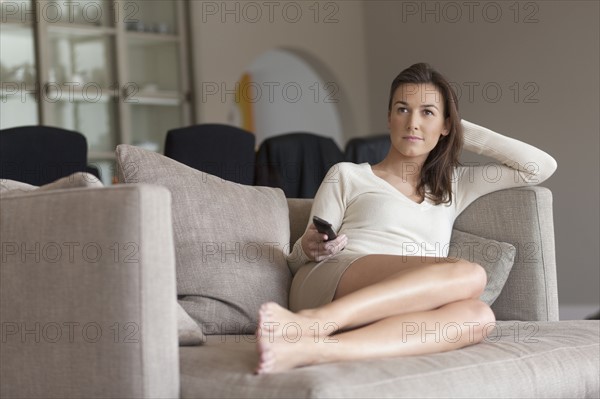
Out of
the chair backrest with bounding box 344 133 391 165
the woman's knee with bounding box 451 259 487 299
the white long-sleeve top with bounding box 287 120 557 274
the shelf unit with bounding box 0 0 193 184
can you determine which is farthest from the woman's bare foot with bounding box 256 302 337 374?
the shelf unit with bounding box 0 0 193 184

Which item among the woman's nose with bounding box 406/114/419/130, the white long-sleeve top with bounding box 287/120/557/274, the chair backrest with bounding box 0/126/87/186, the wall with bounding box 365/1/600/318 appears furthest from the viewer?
the wall with bounding box 365/1/600/318

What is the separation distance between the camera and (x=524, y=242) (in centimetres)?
290

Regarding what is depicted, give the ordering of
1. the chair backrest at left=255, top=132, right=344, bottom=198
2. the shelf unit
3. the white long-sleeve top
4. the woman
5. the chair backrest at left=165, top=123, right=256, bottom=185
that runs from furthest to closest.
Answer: the shelf unit, the chair backrest at left=255, top=132, right=344, bottom=198, the chair backrest at left=165, top=123, right=256, bottom=185, the white long-sleeve top, the woman

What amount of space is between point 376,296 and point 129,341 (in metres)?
0.59

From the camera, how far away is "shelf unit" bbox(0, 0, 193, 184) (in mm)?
6051

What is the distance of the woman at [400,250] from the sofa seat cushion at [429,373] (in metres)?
0.07

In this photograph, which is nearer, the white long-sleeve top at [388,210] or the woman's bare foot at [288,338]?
the woman's bare foot at [288,338]

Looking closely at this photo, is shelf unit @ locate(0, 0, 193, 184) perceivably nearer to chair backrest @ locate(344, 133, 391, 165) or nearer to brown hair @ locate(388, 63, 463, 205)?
chair backrest @ locate(344, 133, 391, 165)

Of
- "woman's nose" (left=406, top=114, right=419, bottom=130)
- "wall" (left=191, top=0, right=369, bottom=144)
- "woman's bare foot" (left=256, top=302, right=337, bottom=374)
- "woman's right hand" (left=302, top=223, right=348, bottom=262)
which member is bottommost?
"woman's bare foot" (left=256, top=302, right=337, bottom=374)

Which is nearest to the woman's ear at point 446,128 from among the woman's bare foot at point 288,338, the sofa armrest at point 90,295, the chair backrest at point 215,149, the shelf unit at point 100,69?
the woman's bare foot at point 288,338

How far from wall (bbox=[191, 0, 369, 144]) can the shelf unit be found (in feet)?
0.43

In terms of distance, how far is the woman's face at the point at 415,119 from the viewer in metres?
2.87

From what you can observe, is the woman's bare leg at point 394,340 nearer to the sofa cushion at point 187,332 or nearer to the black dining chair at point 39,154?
the sofa cushion at point 187,332

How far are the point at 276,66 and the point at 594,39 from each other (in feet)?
11.3
